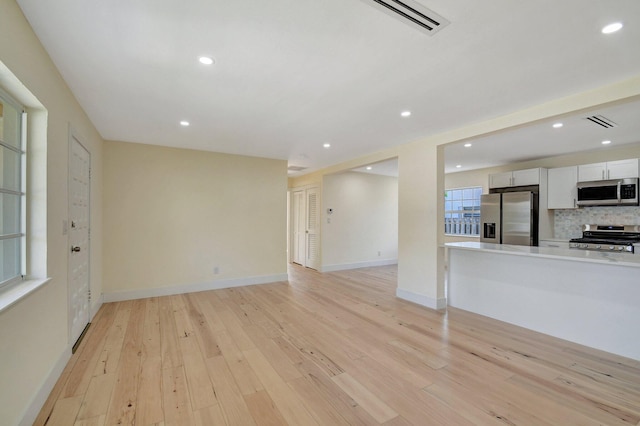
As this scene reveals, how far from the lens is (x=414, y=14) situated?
64.0 inches

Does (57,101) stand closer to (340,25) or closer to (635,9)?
(340,25)

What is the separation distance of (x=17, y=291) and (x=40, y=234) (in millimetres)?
499

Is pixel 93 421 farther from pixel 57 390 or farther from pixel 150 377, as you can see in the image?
pixel 57 390

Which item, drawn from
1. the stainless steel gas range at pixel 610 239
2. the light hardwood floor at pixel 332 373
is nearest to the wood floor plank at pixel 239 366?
the light hardwood floor at pixel 332 373

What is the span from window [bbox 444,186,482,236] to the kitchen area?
0.29m

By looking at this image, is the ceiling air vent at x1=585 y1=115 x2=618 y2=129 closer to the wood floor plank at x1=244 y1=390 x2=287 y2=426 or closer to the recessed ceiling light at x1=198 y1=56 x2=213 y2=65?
the recessed ceiling light at x1=198 y1=56 x2=213 y2=65

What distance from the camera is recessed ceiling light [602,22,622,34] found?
1682 millimetres

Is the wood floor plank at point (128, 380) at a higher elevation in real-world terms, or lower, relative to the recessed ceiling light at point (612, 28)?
lower

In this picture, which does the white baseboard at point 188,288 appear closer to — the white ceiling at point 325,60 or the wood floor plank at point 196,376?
the wood floor plank at point 196,376

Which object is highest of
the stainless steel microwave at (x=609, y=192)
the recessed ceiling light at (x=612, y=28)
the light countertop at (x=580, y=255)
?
the recessed ceiling light at (x=612, y=28)

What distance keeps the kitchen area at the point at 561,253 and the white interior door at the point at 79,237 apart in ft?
15.4

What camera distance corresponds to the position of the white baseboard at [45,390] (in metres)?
1.73

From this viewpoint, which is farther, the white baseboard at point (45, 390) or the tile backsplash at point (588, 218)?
the tile backsplash at point (588, 218)

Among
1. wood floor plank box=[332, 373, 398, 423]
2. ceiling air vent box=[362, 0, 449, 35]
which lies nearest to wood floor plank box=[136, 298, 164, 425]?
wood floor plank box=[332, 373, 398, 423]
